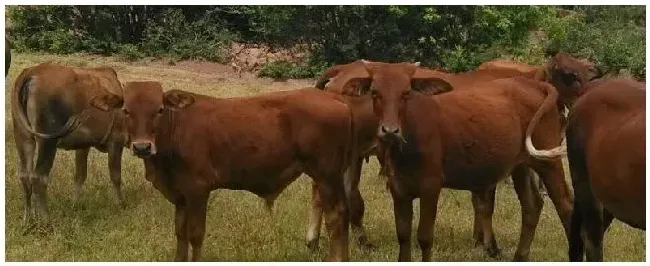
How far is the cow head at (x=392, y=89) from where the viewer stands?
6.63 meters

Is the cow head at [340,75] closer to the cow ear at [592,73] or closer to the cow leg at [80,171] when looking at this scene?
the cow ear at [592,73]

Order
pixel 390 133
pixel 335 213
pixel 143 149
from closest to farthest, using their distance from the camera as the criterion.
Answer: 1. pixel 390 133
2. pixel 143 149
3. pixel 335 213

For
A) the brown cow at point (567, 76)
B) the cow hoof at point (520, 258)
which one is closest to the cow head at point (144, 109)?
the cow hoof at point (520, 258)

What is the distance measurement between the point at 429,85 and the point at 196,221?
81.0 inches

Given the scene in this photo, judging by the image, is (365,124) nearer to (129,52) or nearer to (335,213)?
(335,213)

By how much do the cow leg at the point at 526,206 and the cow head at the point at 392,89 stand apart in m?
1.56

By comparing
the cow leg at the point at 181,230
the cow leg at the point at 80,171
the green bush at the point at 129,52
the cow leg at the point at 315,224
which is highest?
the cow leg at the point at 181,230

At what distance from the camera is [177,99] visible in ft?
23.5

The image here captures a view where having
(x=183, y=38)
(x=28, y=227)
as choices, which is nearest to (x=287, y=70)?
(x=183, y=38)

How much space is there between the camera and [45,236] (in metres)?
8.34

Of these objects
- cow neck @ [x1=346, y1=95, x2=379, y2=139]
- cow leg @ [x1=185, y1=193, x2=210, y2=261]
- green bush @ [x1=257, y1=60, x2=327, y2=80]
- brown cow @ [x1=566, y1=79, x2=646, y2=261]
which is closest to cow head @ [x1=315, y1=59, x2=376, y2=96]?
cow neck @ [x1=346, y1=95, x2=379, y2=139]

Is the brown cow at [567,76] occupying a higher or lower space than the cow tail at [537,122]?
lower

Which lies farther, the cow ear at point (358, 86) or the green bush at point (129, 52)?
the green bush at point (129, 52)

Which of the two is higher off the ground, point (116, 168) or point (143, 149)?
point (143, 149)
